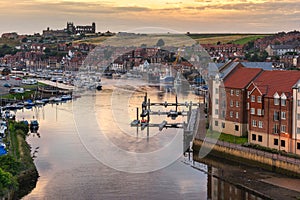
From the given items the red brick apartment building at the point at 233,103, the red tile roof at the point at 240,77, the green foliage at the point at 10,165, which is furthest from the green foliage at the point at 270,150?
the green foliage at the point at 10,165

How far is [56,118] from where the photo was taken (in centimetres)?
1853

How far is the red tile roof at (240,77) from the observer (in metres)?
12.4

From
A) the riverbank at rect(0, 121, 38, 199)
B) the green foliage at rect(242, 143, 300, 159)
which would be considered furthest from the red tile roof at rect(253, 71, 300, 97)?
the riverbank at rect(0, 121, 38, 199)

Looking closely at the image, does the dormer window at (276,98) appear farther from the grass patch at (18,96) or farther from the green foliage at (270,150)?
the grass patch at (18,96)

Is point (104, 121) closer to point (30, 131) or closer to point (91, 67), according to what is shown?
point (30, 131)

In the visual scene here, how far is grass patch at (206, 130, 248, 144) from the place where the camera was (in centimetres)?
1173

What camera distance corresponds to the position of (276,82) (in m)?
11.5

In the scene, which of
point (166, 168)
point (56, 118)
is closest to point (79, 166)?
point (166, 168)

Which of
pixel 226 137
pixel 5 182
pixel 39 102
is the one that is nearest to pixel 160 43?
pixel 39 102

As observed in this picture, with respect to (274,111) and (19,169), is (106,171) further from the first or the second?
(274,111)

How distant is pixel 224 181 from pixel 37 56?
46.4 meters

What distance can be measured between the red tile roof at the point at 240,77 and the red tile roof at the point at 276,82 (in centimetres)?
28

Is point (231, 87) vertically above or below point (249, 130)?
above

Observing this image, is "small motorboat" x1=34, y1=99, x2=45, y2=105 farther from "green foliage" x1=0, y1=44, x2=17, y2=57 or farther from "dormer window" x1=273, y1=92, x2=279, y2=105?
"green foliage" x1=0, y1=44, x2=17, y2=57
